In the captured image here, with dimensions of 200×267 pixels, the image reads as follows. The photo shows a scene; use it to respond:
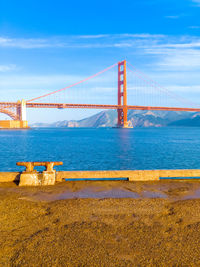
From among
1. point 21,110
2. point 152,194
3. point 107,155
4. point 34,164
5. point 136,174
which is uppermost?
point 21,110

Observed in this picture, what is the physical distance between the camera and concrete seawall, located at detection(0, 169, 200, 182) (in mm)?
7730

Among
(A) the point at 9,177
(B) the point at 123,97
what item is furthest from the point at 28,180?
(B) the point at 123,97

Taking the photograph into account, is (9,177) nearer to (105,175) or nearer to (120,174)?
(105,175)

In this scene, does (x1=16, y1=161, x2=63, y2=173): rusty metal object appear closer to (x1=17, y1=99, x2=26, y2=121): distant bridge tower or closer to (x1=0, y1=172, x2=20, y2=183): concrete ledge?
(x1=0, y1=172, x2=20, y2=183): concrete ledge

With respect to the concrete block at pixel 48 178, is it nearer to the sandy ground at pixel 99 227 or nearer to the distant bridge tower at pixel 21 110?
the sandy ground at pixel 99 227

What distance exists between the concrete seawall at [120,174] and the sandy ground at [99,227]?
78 cm

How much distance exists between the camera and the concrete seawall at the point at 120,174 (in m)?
7.73

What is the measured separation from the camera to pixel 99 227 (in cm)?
444

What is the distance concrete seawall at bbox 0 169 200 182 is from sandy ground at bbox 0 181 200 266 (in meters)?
0.78

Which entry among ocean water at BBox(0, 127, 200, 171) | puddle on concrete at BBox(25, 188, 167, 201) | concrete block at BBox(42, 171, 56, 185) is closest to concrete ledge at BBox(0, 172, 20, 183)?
concrete block at BBox(42, 171, 56, 185)

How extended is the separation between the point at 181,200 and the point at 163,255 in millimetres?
2737

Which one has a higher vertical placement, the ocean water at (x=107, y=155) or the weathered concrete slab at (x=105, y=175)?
the weathered concrete slab at (x=105, y=175)

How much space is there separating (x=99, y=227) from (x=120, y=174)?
11.4 feet

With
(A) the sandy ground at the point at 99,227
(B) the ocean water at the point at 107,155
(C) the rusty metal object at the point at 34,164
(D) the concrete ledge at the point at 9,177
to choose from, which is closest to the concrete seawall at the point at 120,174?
(D) the concrete ledge at the point at 9,177
